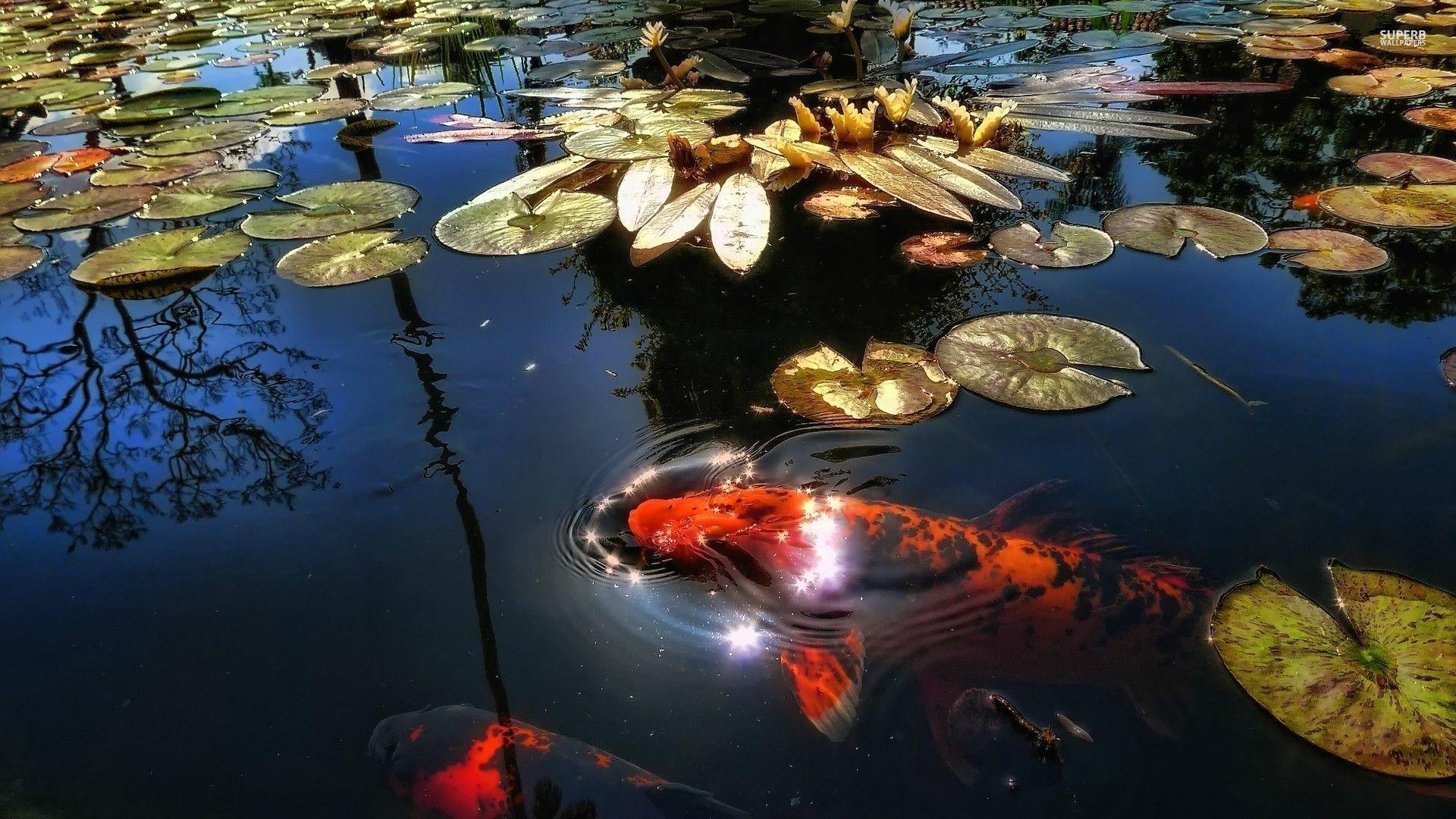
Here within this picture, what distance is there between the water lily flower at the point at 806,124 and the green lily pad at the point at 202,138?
2.56 m

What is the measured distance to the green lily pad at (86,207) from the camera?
2.61 m

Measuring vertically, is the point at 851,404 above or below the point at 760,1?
below

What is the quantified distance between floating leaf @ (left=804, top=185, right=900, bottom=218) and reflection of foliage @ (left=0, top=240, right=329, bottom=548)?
5.25ft

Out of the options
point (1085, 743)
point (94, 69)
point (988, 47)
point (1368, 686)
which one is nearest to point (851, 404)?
point (1085, 743)

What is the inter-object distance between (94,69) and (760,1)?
449 cm

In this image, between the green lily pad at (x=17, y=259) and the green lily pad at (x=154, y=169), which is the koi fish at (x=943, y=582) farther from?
the green lily pad at (x=154, y=169)

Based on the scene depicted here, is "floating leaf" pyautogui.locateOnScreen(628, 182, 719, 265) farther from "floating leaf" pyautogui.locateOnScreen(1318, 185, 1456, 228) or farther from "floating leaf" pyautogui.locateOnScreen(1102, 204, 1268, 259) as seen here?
"floating leaf" pyautogui.locateOnScreen(1318, 185, 1456, 228)

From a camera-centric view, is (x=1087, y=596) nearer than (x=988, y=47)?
Yes

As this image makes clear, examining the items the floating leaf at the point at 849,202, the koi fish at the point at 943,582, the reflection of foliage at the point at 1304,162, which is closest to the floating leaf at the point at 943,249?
the floating leaf at the point at 849,202

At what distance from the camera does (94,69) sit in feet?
15.7

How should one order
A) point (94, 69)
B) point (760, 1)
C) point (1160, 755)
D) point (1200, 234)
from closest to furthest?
point (1160, 755)
point (1200, 234)
point (94, 69)
point (760, 1)

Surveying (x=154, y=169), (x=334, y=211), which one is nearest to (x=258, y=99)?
(x=154, y=169)

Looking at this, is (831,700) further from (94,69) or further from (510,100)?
(94,69)

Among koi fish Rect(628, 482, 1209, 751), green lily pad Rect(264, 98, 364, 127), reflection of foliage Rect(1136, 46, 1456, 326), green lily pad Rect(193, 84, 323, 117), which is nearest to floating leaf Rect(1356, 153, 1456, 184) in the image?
reflection of foliage Rect(1136, 46, 1456, 326)
